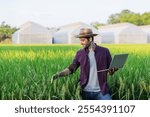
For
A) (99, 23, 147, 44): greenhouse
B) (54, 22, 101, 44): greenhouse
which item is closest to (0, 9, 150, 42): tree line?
(54, 22, 101, 44): greenhouse

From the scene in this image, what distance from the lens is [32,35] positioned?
122 feet

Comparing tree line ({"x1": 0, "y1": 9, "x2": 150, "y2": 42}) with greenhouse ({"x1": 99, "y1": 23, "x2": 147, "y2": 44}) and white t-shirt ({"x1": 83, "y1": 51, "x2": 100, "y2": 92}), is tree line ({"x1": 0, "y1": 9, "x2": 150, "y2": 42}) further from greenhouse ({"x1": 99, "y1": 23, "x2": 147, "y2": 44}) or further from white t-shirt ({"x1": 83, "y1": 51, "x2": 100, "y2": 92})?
white t-shirt ({"x1": 83, "y1": 51, "x2": 100, "y2": 92})

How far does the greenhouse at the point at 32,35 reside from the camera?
119 feet

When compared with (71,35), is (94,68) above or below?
above

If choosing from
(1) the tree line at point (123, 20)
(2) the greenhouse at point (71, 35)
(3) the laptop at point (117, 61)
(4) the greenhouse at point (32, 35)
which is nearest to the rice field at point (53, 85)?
(3) the laptop at point (117, 61)

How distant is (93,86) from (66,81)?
2.20 ft

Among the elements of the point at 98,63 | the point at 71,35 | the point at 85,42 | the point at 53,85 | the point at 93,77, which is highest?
the point at 85,42

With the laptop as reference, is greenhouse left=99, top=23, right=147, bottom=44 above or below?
below

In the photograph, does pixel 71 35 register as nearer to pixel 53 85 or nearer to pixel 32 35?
pixel 32 35

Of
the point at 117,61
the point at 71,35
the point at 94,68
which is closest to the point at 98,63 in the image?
the point at 94,68

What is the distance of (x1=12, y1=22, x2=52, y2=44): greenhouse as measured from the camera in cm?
3631

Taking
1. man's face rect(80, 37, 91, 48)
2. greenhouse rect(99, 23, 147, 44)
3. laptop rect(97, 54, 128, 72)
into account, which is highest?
man's face rect(80, 37, 91, 48)

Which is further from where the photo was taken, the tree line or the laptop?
the tree line

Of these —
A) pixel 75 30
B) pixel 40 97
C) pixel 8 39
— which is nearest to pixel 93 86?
pixel 40 97
